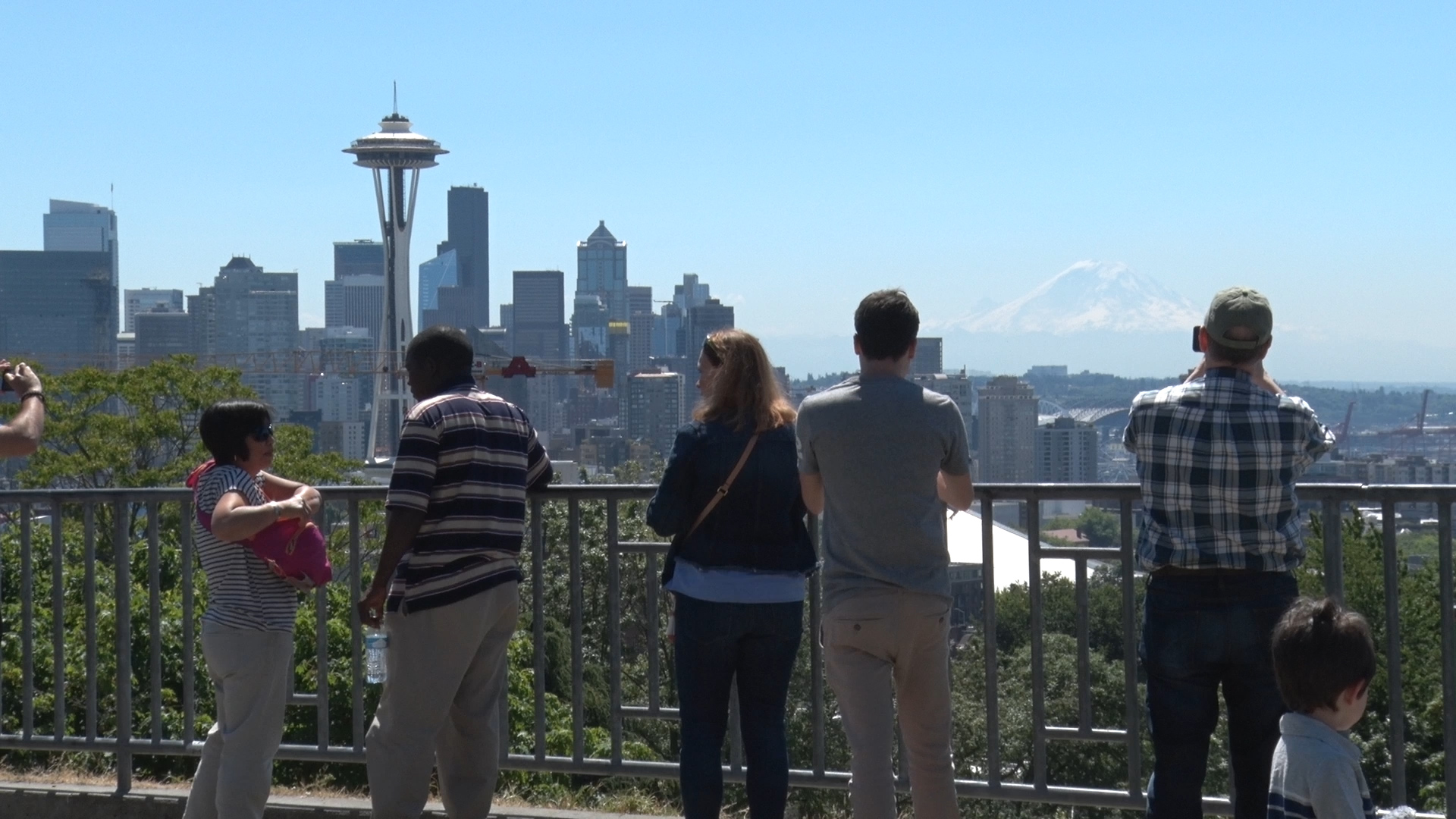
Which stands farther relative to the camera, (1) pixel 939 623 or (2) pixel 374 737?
(2) pixel 374 737

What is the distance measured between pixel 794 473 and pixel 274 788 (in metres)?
3.04

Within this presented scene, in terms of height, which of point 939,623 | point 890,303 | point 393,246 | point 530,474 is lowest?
point 939,623

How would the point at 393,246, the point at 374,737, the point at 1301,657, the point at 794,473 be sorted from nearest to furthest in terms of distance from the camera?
the point at 1301,657, the point at 794,473, the point at 374,737, the point at 393,246

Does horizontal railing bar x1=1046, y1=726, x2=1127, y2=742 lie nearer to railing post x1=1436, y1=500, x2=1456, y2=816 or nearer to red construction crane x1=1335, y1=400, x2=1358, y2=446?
railing post x1=1436, y1=500, x2=1456, y2=816

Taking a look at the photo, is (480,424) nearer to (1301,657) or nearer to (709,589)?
(709,589)

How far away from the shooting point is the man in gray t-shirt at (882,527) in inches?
173

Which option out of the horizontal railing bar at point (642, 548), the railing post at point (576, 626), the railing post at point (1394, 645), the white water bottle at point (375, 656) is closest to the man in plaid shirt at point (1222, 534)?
the railing post at point (1394, 645)

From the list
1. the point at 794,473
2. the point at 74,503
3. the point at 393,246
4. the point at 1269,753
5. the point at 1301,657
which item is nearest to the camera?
the point at 1301,657

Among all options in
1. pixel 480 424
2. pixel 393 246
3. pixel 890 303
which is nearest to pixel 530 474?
pixel 480 424

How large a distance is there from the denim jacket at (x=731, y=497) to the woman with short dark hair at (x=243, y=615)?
3.83ft

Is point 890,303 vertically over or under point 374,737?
over

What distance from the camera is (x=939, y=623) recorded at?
4.51 meters

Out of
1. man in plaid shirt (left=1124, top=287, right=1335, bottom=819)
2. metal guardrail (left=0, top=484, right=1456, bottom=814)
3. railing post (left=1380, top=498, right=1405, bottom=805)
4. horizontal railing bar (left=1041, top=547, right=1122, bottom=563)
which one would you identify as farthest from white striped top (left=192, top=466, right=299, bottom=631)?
railing post (left=1380, top=498, right=1405, bottom=805)

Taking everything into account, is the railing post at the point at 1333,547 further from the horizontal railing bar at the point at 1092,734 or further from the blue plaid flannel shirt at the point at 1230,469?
Result: the horizontal railing bar at the point at 1092,734
